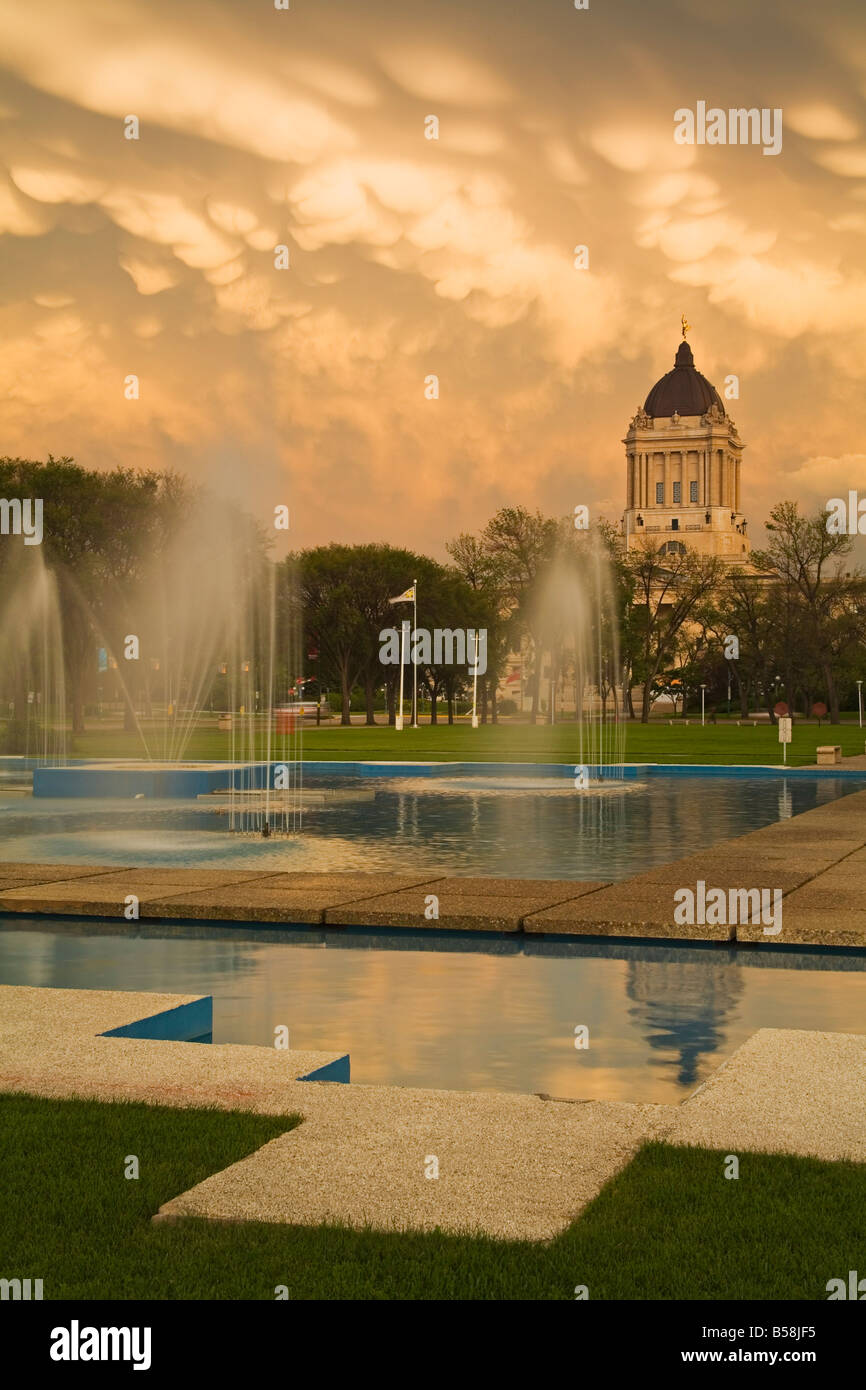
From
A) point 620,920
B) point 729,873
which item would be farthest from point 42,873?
point 729,873

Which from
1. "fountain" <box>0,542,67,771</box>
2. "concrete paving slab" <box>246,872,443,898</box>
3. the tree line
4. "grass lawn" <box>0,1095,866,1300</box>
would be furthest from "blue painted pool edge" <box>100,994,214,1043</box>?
the tree line

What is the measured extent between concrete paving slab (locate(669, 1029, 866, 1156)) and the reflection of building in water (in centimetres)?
42

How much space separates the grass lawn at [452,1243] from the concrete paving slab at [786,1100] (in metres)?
0.25

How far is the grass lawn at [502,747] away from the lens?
45.1 m

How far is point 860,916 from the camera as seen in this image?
1230cm

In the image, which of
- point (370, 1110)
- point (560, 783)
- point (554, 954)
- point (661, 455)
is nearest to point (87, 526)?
point (560, 783)

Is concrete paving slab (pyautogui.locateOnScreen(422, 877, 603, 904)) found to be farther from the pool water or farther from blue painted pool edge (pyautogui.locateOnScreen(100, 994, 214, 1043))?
blue painted pool edge (pyautogui.locateOnScreen(100, 994, 214, 1043))

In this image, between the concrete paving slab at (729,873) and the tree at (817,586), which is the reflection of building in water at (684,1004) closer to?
the concrete paving slab at (729,873)

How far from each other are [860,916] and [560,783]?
69.7 feet

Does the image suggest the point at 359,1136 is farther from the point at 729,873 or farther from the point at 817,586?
the point at 817,586

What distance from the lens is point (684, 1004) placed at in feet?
32.7

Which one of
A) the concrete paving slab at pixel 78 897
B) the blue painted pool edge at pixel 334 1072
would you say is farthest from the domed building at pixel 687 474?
the blue painted pool edge at pixel 334 1072

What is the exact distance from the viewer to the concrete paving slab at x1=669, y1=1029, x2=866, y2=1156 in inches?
253
